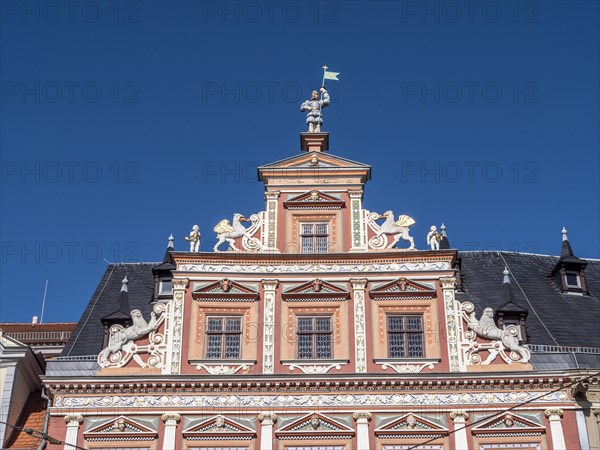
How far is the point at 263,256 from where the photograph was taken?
26.5 m

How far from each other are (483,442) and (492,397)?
1181 millimetres

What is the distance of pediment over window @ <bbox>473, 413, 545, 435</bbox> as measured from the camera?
950 inches

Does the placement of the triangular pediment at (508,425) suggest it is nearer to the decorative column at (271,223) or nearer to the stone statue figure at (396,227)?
the stone statue figure at (396,227)

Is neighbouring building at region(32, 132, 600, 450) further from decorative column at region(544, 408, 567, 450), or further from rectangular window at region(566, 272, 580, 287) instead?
rectangular window at region(566, 272, 580, 287)

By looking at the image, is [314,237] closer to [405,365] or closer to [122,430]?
[405,365]

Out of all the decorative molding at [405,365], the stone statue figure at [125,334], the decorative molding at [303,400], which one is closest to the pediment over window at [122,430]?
the decorative molding at [303,400]

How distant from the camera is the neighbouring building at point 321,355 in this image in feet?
79.1

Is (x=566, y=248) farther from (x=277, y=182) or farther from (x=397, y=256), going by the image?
(x=277, y=182)

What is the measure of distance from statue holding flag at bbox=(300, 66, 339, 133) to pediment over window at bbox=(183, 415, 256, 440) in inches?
405

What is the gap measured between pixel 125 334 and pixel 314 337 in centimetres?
498

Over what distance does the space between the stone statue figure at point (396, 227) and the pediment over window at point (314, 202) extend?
1.35 m

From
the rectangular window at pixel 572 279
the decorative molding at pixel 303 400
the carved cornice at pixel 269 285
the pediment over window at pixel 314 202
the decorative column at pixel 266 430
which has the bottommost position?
the decorative column at pixel 266 430

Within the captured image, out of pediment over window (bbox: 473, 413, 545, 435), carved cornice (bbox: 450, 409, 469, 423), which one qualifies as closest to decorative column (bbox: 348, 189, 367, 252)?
carved cornice (bbox: 450, 409, 469, 423)

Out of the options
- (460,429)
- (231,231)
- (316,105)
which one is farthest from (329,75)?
(460,429)
